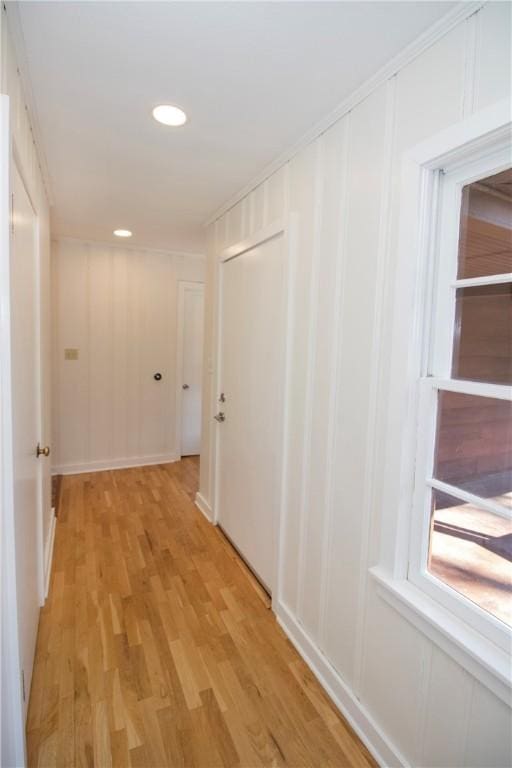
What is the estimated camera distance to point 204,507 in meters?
3.29

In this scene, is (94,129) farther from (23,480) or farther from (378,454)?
(378,454)

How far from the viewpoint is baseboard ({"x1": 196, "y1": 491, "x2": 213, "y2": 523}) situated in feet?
10.4

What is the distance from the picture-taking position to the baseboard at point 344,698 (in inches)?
53.4

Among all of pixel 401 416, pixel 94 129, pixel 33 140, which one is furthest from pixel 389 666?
pixel 33 140

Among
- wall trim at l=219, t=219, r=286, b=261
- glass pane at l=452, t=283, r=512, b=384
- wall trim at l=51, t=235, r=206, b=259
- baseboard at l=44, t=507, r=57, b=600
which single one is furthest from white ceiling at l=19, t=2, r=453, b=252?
baseboard at l=44, t=507, r=57, b=600

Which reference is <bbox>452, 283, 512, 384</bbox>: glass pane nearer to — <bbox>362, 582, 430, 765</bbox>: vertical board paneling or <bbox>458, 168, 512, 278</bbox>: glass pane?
<bbox>458, 168, 512, 278</bbox>: glass pane

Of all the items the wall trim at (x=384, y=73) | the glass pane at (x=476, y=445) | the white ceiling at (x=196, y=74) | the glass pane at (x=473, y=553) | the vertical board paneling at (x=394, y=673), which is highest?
the white ceiling at (x=196, y=74)

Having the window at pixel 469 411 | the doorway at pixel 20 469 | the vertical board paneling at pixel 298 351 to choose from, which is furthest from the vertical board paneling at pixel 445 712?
the doorway at pixel 20 469

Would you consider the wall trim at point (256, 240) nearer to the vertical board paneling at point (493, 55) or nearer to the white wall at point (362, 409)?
the white wall at point (362, 409)

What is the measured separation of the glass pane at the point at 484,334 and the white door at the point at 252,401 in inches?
37.3

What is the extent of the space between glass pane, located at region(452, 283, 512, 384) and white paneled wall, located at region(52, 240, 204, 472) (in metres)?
3.67

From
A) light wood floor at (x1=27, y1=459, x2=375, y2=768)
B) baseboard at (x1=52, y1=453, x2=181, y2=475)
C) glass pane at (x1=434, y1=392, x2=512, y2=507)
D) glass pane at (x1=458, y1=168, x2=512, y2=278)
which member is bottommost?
light wood floor at (x1=27, y1=459, x2=375, y2=768)

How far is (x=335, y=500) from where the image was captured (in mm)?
1642

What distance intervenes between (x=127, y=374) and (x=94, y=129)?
110 inches
